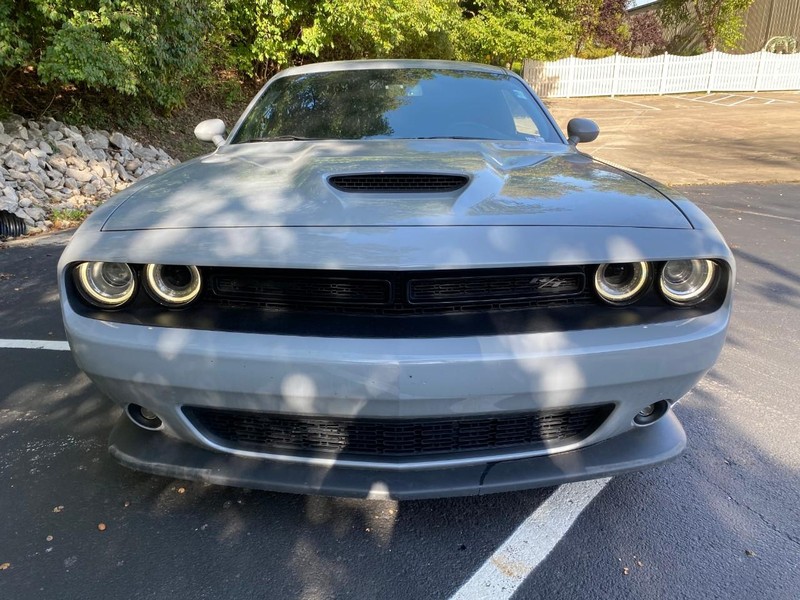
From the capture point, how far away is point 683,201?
6.56 feet

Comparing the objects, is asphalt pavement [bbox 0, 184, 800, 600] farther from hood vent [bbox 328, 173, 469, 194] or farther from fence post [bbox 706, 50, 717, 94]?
fence post [bbox 706, 50, 717, 94]

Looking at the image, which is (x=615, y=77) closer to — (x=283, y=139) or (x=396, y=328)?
(x=283, y=139)

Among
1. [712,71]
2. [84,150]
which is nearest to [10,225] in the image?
[84,150]

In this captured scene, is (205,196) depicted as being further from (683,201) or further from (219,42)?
(219,42)

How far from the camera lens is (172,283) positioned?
6.06ft

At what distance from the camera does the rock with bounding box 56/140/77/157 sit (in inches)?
308

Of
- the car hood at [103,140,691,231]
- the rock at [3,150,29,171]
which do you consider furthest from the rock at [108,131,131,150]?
the car hood at [103,140,691,231]

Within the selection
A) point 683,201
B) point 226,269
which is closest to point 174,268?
point 226,269

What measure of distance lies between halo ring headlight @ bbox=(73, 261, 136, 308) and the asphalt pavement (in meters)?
0.78

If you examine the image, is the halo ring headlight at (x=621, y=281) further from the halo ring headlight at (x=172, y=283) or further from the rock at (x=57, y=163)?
the rock at (x=57, y=163)

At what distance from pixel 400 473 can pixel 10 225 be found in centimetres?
597

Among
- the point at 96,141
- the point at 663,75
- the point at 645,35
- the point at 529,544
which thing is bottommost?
the point at 663,75

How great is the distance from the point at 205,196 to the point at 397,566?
1.38m

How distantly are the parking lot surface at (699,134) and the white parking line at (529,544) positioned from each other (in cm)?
868
